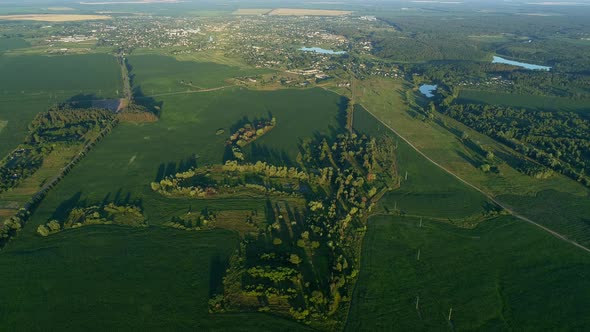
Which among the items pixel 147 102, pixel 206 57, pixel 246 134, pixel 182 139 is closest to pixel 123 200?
pixel 182 139

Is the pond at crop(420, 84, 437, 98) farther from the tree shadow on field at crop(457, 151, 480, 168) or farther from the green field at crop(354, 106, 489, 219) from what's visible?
the green field at crop(354, 106, 489, 219)

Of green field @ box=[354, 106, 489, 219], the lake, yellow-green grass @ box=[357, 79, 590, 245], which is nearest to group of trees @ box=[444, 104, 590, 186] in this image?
yellow-green grass @ box=[357, 79, 590, 245]

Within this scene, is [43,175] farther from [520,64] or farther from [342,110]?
[520,64]

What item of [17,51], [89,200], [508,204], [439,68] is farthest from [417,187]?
[17,51]

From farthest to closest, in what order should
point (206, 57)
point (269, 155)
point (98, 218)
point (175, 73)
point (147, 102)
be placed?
1. point (206, 57)
2. point (175, 73)
3. point (147, 102)
4. point (269, 155)
5. point (98, 218)

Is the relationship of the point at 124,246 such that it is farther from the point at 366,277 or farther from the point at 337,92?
the point at 337,92

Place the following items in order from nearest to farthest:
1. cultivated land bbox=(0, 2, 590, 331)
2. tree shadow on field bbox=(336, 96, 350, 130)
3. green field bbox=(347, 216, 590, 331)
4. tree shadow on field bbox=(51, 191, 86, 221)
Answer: green field bbox=(347, 216, 590, 331)
cultivated land bbox=(0, 2, 590, 331)
tree shadow on field bbox=(51, 191, 86, 221)
tree shadow on field bbox=(336, 96, 350, 130)
